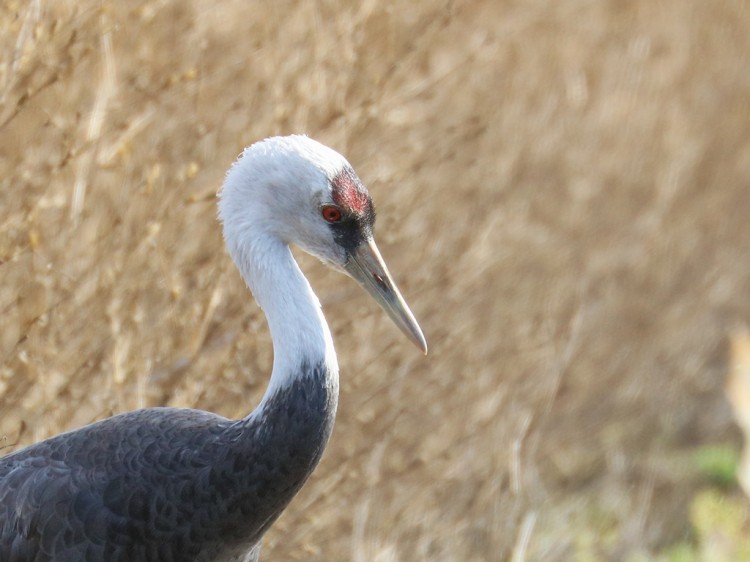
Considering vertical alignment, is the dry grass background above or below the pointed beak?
below

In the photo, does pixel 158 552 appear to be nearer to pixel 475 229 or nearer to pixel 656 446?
pixel 475 229

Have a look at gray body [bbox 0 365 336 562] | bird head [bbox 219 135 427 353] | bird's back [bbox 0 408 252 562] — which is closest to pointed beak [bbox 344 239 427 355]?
bird head [bbox 219 135 427 353]

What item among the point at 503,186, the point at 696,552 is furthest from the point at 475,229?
the point at 696,552

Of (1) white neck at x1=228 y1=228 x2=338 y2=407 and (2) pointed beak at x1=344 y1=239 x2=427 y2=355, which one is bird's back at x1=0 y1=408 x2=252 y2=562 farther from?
(2) pointed beak at x1=344 y1=239 x2=427 y2=355

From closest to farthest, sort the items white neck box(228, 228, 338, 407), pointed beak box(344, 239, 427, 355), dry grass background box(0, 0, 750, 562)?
white neck box(228, 228, 338, 407) → pointed beak box(344, 239, 427, 355) → dry grass background box(0, 0, 750, 562)

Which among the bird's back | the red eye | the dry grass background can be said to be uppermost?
the red eye

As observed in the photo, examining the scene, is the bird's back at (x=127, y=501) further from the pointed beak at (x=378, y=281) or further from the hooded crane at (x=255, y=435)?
the pointed beak at (x=378, y=281)

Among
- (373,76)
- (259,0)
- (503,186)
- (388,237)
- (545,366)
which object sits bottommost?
(545,366)

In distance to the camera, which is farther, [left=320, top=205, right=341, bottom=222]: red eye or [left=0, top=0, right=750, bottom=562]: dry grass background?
[left=0, top=0, right=750, bottom=562]: dry grass background

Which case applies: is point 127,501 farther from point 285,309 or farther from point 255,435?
point 285,309

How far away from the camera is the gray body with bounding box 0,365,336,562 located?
14.3 feet

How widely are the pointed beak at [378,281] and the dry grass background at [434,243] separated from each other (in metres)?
1.56

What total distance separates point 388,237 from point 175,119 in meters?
1.16

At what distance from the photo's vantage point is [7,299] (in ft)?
18.8
